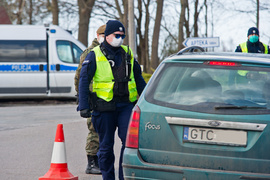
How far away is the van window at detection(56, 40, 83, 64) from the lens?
17609mm

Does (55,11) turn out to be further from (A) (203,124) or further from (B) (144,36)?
(A) (203,124)

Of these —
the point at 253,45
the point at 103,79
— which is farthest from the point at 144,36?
the point at 103,79

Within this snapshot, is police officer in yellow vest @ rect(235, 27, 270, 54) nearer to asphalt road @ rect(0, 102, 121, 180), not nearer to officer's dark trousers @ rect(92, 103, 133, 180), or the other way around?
asphalt road @ rect(0, 102, 121, 180)

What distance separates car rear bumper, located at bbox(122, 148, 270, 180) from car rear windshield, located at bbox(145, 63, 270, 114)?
47 cm

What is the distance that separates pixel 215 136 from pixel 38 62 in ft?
46.4

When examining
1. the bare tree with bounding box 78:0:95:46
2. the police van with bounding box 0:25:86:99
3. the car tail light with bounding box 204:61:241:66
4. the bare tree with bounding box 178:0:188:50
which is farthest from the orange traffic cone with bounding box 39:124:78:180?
the bare tree with bounding box 178:0:188:50

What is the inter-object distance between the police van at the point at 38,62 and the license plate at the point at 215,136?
44.4ft

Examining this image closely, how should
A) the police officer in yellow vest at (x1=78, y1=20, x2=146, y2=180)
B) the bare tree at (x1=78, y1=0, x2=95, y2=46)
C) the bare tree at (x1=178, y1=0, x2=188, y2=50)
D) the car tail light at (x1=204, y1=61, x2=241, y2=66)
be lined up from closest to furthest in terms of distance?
the car tail light at (x1=204, y1=61, x2=241, y2=66) → the police officer in yellow vest at (x1=78, y1=20, x2=146, y2=180) → the bare tree at (x1=78, y1=0, x2=95, y2=46) → the bare tree at (x1=178, y1=0, x2=188, y2=50)

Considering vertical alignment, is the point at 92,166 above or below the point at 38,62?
below

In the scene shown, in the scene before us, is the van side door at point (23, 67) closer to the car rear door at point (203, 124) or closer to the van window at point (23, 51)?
the van window at point (23, 51)

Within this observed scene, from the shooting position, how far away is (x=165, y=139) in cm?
414

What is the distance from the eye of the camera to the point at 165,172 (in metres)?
4.11

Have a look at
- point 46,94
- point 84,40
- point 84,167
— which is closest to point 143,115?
point 84,167

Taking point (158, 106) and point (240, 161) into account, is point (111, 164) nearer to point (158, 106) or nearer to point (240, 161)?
point (158, 106)
